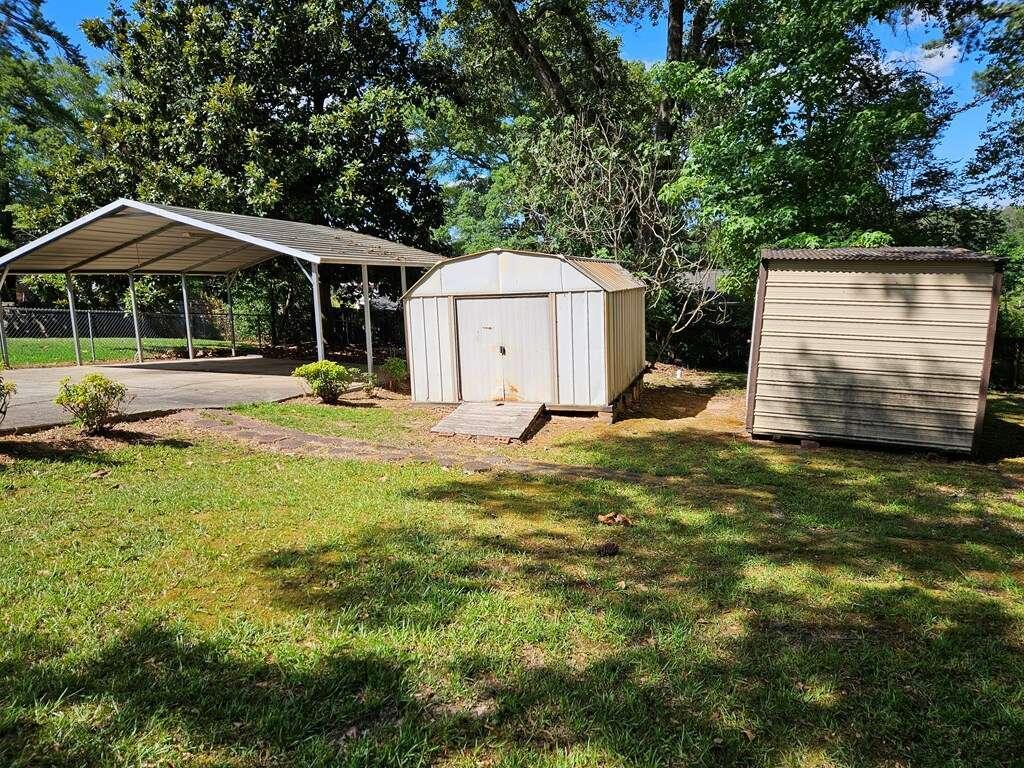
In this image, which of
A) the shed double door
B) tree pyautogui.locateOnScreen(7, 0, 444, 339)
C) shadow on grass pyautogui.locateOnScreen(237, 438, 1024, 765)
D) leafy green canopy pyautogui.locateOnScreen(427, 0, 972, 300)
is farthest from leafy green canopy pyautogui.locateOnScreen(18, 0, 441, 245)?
shadow on grass pyautogui.locateOnScreen(237, 438, 1024, 765)

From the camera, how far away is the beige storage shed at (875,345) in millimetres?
7430

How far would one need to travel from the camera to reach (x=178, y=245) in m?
15.2

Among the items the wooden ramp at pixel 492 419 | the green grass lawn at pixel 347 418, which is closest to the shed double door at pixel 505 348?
the wooden ramp at pixel 492 419

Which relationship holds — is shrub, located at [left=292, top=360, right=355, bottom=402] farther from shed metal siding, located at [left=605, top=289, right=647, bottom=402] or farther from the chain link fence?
the chain link fence

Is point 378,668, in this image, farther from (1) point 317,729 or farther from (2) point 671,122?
(2) point 671,122

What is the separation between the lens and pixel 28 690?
2854 millimetres

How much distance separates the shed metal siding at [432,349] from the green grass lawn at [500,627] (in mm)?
4710

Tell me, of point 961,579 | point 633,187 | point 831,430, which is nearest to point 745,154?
point 633,187

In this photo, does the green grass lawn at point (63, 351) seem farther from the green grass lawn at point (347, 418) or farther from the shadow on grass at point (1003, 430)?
the shadow on grass at point (1003, 430)

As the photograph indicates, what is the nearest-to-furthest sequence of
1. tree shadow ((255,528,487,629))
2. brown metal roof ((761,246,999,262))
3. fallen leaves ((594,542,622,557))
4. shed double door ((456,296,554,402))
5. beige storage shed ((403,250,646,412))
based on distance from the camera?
tree shadow ((255,528,487,629)), fallen leaves ((594,542,622,557)), brown metal roof ((761,246,999,262)), beige storage shed ((403,250,646,412)), shed double door ((456,296,554,402))

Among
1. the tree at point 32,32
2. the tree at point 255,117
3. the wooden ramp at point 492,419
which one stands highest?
the tree at point 255,117

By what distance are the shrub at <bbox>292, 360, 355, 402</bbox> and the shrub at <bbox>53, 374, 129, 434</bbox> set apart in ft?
10.4

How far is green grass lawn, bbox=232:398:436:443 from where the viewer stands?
28.6 ft

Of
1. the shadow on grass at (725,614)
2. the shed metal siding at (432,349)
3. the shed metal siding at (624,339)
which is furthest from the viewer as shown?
the shed metal siding at (432,349)
